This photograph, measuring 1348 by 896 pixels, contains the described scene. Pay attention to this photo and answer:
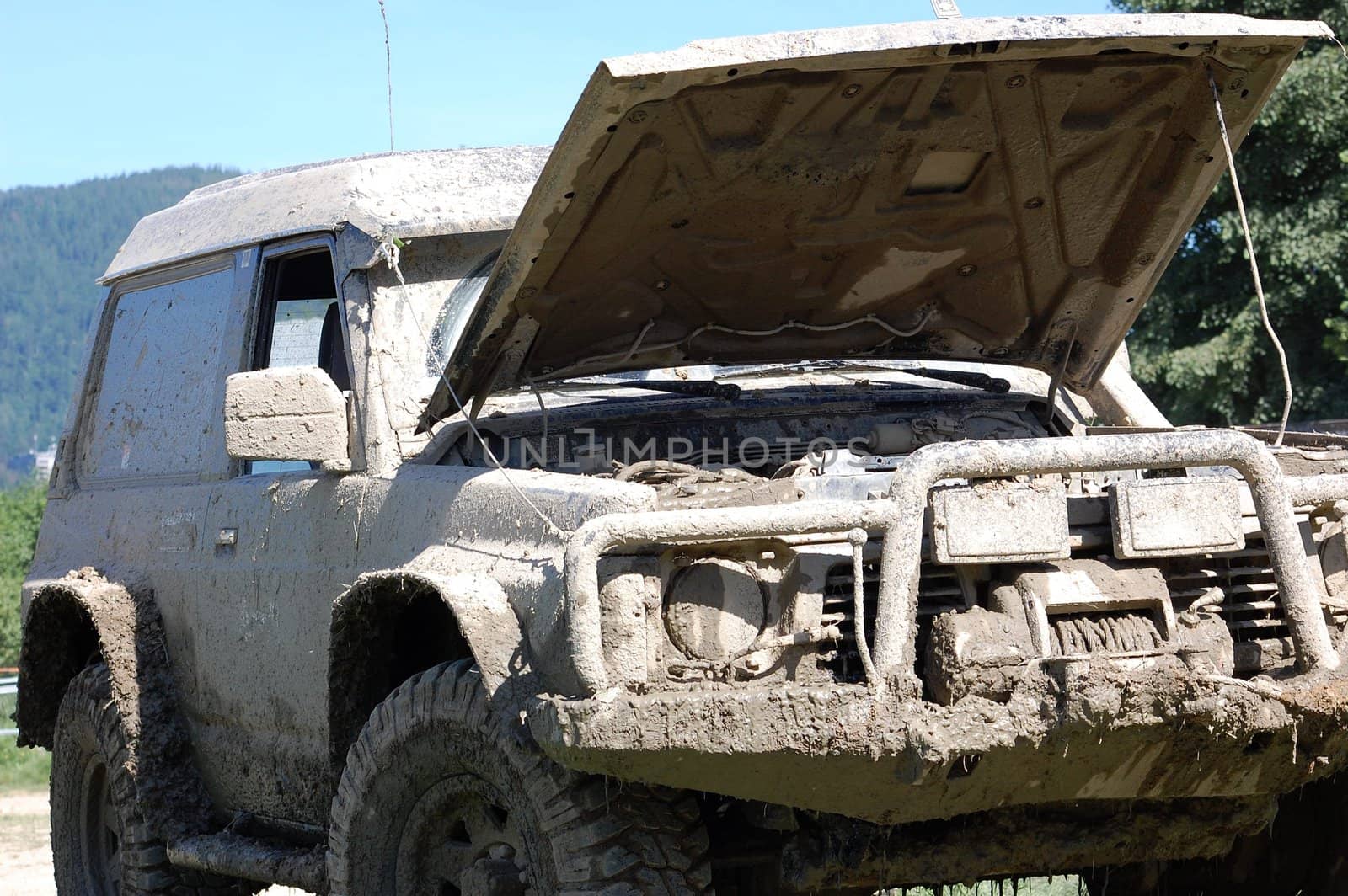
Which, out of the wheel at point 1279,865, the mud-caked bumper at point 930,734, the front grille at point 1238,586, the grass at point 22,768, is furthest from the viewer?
the grass at point 22,768

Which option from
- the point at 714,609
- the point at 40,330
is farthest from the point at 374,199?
the point at 40,330

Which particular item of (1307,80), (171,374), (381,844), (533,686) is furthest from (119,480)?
(1307,80)

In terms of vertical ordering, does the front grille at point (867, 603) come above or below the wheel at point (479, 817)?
above

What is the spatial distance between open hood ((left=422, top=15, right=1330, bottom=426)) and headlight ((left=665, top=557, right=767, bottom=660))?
108 centimetres

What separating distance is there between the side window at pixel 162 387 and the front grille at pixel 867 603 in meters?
2.69

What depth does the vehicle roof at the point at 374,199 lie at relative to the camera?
557cm

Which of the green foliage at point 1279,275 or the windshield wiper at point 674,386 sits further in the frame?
the green foliage at point 1279,275

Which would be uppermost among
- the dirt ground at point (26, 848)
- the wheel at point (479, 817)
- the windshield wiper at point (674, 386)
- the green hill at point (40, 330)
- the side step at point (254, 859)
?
the green hill at point (40, 330)

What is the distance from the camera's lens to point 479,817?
4.41m

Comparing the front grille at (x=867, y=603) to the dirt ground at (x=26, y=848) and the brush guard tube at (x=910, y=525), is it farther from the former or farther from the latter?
the dirt ground at (x=26, y=848)

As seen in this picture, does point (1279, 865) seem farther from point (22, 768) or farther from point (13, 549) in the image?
point (13, 549)

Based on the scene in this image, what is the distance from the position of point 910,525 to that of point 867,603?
Answer: 263 millimetres

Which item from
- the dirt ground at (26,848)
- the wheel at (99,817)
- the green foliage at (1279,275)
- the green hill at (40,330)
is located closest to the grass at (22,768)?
the dirt ground at (26,848)

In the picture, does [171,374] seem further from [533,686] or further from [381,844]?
[533,686]
